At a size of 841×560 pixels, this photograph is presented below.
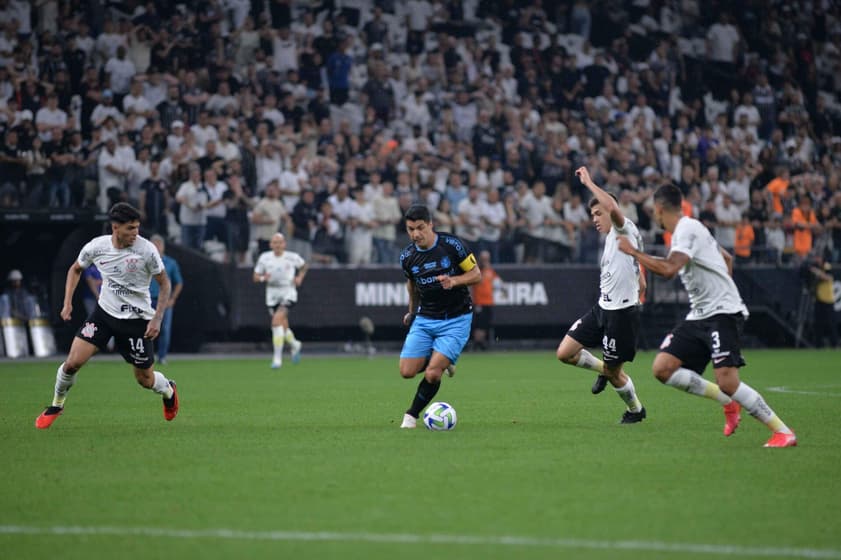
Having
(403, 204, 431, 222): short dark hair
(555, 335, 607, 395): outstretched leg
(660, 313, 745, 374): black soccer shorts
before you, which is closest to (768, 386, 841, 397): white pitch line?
(555, 335, 607, 395): outstretched leg

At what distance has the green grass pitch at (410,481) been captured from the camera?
23.0 feet

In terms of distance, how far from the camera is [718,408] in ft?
49.7

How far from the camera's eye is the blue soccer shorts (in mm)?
12906

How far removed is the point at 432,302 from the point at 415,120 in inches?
689

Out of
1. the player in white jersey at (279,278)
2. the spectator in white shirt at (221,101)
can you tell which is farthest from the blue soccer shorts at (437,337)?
the spectator in white shirt at (221,101)

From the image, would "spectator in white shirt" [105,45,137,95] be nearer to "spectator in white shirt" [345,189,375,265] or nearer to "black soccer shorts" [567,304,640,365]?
"spectator in white shirt" [345,189,375,265]

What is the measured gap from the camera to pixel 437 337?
514 inches

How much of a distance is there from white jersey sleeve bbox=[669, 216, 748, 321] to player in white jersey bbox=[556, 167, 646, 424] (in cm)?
220

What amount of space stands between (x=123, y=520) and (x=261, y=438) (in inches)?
171

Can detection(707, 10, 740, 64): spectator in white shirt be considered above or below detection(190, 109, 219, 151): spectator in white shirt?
above

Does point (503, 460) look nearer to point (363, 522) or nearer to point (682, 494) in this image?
point (682, 494)

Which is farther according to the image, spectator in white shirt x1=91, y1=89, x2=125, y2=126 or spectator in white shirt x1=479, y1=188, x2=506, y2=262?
spectator in white shirt x1=479, y1=188, x2=506, y2=262

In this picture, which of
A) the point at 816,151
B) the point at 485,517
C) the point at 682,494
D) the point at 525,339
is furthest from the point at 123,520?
the point at 816,151

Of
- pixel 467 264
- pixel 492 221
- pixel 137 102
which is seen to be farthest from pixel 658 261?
pixel 137 102
